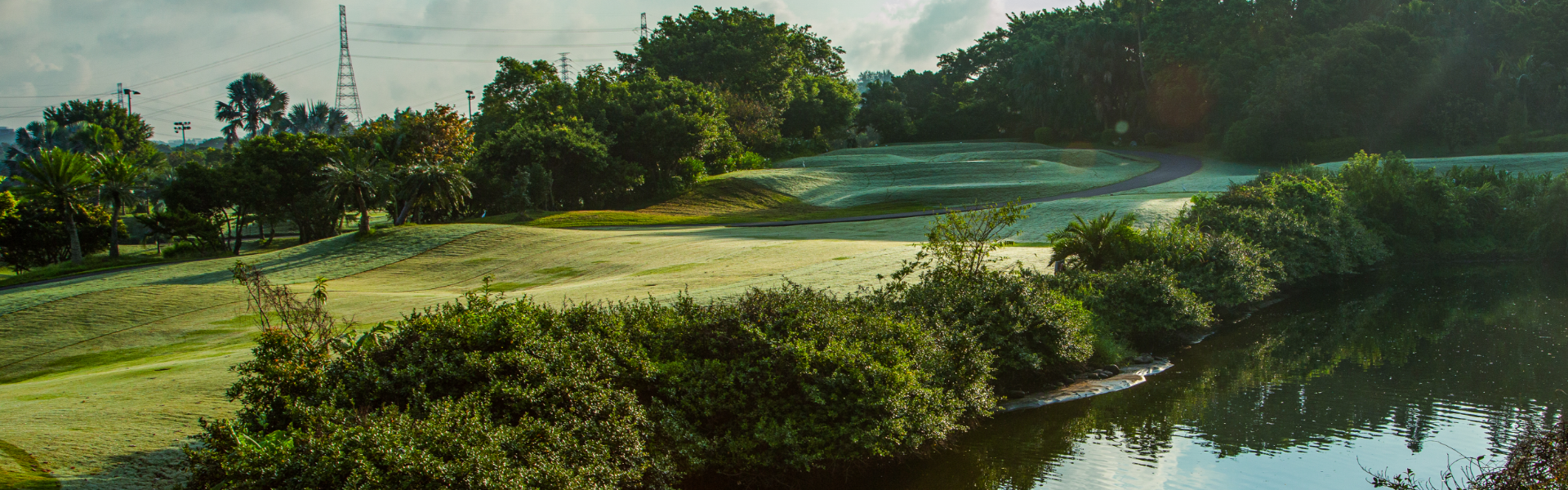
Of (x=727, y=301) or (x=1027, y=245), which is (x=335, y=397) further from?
(x=1027, y=245)

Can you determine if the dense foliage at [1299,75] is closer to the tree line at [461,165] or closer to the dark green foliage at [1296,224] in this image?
the tree line at [461,165]

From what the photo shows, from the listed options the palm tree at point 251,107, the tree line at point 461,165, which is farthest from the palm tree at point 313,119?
the tree line at point 461,165

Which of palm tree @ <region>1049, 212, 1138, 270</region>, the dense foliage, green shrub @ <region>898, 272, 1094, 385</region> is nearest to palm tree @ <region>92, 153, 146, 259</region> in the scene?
palm tree @ <region>1049, 212, 1138, 270</region>

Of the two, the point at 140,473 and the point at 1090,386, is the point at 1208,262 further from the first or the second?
the point at 140,473

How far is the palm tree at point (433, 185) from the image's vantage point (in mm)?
43250

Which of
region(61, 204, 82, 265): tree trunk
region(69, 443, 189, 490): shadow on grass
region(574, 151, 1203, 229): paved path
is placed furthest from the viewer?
region(61, 204, 82, 265): tree trunk

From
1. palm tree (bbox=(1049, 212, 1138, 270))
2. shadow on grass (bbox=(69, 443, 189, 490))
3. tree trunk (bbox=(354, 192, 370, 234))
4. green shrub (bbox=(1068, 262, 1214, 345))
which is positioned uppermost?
tree trunk (bbox=(354, 192, 370, 234))

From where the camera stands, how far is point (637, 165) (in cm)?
5947

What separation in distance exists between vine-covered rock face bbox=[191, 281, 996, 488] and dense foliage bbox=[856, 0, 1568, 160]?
2457 inches

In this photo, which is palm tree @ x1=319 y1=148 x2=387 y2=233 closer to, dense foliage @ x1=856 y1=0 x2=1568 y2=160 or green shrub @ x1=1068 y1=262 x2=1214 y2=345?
green shrub @ x1=1068 y1=262 x2=1214 y2=345

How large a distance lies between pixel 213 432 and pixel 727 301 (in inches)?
412

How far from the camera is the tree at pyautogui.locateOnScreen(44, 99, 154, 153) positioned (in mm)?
104500

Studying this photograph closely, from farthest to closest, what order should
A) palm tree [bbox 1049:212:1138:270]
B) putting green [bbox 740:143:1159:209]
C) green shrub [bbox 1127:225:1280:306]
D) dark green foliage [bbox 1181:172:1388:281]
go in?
putting green [bbox 740:143:1159:209] → dark green foliage [bbox 1181:172:1388:281] → palm tree [bbox 1049:212:1138:270] → green shrub [bbox 1127:225:1280:306]

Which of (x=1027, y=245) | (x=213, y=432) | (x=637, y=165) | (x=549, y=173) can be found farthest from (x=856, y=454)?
(x=637, y=165)
